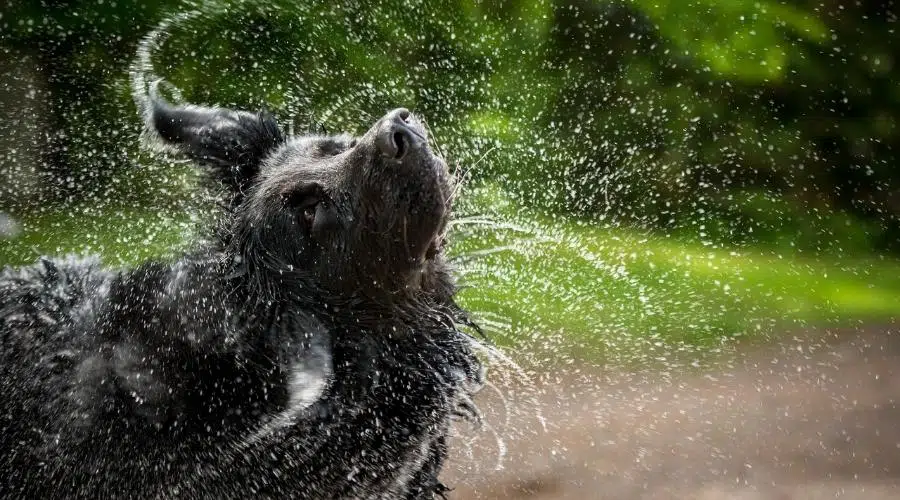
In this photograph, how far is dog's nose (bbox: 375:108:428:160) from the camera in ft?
9.41

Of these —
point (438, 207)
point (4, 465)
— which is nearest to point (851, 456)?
point (438, 207)

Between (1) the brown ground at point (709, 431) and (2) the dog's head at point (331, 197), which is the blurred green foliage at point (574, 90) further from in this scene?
(2) the dog's head at point (331, 197)

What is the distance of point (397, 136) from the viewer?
2.90m

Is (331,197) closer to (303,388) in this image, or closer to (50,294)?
(303,388)

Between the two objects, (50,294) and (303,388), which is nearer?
(303,388)

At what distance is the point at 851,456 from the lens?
201 inches

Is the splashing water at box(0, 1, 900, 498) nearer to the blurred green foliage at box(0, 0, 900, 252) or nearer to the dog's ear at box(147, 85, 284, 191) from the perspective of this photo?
the blurred green foliage at box(0, 0, 900, 252)

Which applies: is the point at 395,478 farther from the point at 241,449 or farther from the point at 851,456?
the point at 851,456

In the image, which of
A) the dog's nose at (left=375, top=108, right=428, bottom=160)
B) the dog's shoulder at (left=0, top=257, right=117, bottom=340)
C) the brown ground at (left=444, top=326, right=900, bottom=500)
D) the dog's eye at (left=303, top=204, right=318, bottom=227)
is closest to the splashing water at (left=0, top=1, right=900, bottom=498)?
the brown ground at (left=444, top=326, right=900, bottom=500)

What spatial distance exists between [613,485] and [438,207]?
2375 mm

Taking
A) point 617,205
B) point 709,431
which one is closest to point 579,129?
point 617,205

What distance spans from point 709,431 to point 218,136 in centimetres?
348

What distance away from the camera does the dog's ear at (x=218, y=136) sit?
367 cm

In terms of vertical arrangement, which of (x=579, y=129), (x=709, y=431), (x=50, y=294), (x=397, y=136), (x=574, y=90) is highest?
(x=397, y=136)
